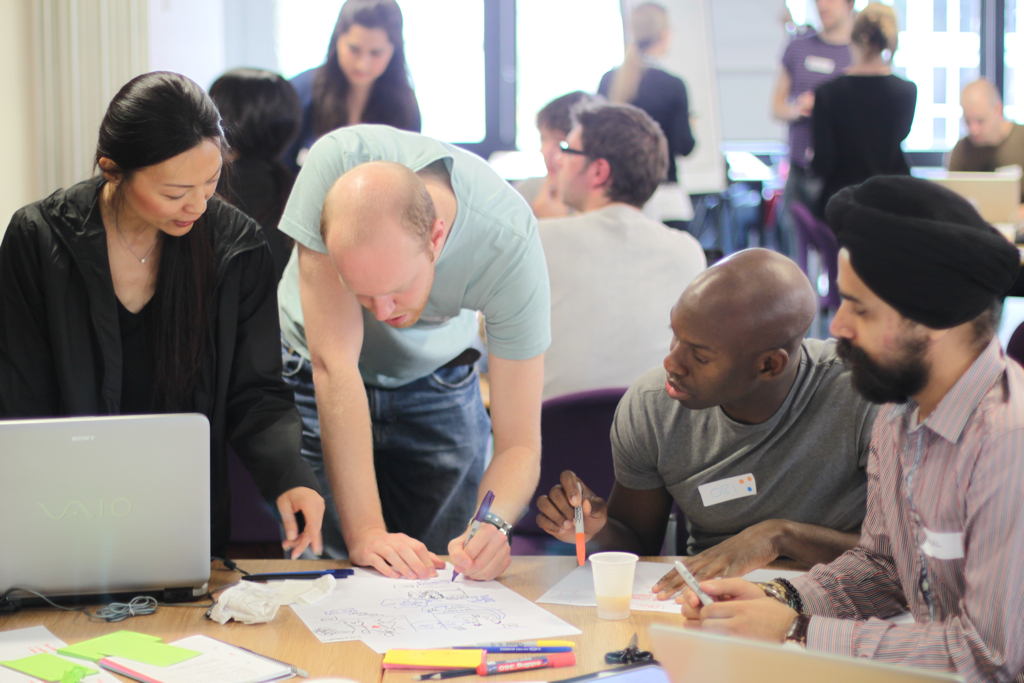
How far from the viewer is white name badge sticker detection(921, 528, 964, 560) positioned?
1.19 m

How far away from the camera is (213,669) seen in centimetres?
122

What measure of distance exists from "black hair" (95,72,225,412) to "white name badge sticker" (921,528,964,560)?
3.98ft

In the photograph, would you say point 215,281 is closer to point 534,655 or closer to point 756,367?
point 534,655

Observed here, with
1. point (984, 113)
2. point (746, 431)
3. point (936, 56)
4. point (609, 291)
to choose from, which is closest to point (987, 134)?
point (984, 113)

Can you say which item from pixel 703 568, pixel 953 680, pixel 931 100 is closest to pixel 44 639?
pixel 703 568

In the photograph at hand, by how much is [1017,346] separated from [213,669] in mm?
1495

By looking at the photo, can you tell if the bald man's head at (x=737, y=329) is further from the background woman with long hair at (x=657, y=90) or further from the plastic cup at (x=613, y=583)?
the background woman with long hair at (x=657, y=90)

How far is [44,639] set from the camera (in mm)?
1327

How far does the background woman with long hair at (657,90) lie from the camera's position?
5.02m

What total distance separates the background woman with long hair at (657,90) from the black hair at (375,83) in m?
1.50

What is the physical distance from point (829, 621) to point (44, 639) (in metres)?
1.10

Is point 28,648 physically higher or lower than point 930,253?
lower

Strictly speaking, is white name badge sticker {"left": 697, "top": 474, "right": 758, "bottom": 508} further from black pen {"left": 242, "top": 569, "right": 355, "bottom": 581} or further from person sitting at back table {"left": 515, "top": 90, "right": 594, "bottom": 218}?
person sitting at back table {"left": 515, "top": 90, "right": 594, "bottom": 218}

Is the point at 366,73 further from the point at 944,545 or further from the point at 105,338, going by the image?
the point at 944,545
